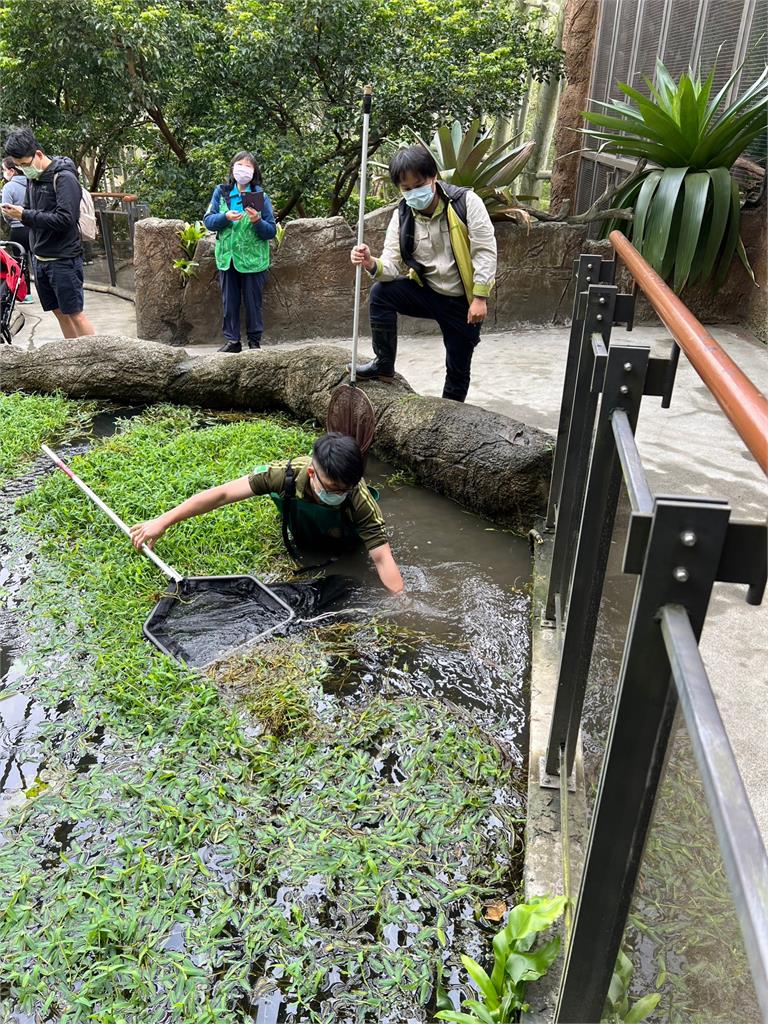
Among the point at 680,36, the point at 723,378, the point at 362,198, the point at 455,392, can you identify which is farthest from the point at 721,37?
the point at 723,378

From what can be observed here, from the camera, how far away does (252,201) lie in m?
6.47

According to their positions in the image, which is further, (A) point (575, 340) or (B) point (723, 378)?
(A) point (575, 340)

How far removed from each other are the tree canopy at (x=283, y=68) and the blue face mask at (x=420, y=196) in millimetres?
5160

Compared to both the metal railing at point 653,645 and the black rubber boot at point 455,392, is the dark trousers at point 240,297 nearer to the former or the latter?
the black rubber boot at point 455,392

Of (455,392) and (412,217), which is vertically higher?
(412,217)

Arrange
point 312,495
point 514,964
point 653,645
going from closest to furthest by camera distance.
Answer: point 653,645
point 514,964
point 312,495

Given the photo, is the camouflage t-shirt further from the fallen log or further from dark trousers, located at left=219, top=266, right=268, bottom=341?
dark trousers, located at left=219, top=266, right=268, bottom=341

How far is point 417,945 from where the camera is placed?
2.10 m

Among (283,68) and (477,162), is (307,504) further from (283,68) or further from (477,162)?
(283,68)

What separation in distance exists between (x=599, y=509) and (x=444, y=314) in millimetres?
3206

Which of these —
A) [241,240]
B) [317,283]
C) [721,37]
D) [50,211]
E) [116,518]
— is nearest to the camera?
[116,518]

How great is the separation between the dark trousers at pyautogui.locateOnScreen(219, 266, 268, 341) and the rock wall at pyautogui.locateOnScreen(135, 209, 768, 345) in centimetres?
75

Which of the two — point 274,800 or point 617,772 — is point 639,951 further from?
point 274,800

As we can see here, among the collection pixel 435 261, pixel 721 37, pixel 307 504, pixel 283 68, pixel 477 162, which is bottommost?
pixel 307 504
